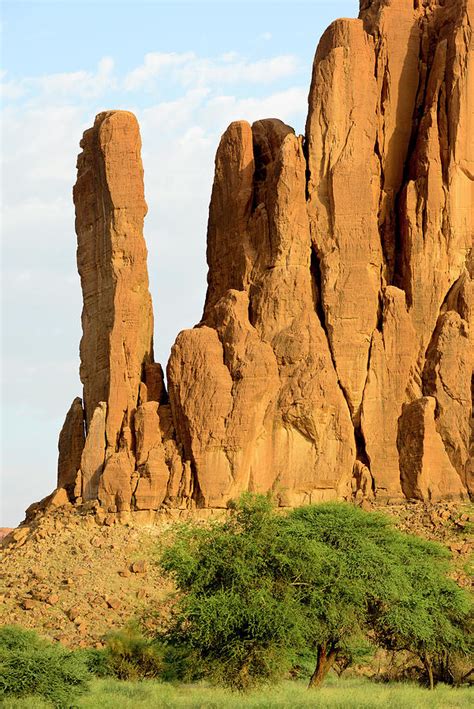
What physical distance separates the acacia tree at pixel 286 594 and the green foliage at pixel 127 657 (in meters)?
1.69

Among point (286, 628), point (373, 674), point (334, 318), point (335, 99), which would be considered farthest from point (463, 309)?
point (286, 628)

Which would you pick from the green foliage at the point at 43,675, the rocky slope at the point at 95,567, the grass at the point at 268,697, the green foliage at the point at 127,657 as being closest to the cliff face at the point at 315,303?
the rocky slope at the point at 95,567

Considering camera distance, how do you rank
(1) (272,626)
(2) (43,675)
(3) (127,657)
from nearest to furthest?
(2) (43,675) < (1) (272,626) < (3) (127,657)

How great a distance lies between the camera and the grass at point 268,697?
1601 inches

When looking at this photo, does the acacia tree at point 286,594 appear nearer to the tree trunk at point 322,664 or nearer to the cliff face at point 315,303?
the tree trunk at point 322,664

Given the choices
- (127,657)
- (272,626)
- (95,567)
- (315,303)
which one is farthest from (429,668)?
(315,303)

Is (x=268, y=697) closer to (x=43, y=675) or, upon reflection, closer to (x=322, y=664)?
(x=322, y=664)

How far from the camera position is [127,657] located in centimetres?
4888

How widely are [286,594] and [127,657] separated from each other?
7139 mm

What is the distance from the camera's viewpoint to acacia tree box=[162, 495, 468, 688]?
1677 inches

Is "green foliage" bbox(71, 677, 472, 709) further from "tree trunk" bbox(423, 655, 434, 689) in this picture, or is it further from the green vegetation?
"tree trunk" bbox(423, 655, 434, 689)

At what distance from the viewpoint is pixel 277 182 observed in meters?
57.2

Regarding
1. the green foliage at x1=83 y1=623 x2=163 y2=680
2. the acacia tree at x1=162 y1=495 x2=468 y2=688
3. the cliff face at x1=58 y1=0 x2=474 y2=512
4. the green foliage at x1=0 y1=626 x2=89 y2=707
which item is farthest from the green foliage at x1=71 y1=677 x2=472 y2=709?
the cliff face at x1=58 y1=0 x2=474 y2=512

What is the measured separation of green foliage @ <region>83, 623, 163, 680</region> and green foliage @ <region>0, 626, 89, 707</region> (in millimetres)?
4937
